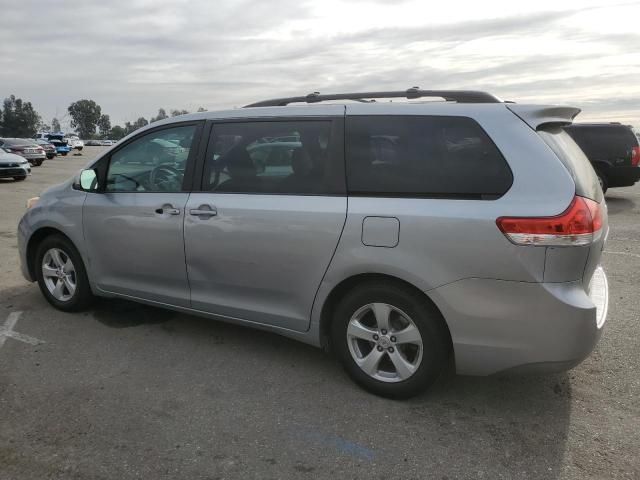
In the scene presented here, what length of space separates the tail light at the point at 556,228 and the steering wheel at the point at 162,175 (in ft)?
7.46

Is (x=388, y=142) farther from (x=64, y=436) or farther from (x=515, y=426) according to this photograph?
(x=64, y=436)

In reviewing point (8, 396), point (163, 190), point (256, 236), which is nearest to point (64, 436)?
point (8, 396)

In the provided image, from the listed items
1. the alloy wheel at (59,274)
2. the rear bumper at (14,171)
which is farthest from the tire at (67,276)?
the rear bumper at (14,171)

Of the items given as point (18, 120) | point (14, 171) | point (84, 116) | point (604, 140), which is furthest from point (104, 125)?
point (604, 140)

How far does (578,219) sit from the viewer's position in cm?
265

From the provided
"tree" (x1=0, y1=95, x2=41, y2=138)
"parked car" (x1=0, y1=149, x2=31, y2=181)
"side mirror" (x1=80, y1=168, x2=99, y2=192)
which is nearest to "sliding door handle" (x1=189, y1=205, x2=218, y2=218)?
"side mirror" (x1=80, y1=168, x2=99, y2=192)

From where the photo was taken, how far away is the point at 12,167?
56.9 ft

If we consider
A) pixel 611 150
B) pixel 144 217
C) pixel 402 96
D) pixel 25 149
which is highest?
pixel 402 96

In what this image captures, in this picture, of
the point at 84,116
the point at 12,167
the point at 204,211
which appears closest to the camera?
the point at 204,211

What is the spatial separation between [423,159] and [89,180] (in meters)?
2.75

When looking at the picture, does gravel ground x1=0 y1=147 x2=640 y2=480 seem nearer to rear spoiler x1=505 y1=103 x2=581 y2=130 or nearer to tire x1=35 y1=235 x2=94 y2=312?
tire x1=35 y1=235 x2=94 y2=312

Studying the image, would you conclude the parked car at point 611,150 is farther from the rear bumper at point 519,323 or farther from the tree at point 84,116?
the tree at point 84,116

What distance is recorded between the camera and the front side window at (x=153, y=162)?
390 centimetres

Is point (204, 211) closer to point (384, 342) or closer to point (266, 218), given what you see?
point (266, 218)
